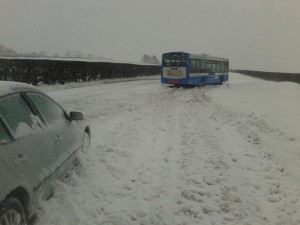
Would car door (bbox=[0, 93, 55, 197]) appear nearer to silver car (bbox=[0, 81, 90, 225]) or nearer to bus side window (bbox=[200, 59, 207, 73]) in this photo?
silver car (bbox=[0, 81, 90, 225])

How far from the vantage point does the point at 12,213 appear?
11.2ft

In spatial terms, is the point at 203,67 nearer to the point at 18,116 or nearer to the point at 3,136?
the point at 18,116

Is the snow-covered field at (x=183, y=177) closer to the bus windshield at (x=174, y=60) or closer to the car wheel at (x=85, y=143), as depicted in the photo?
the car wheel at (x=85, y=143)

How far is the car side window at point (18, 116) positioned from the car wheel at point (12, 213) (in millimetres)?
699

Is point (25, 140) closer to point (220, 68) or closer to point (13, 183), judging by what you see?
point (13, 183)

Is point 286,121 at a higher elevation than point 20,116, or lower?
lower

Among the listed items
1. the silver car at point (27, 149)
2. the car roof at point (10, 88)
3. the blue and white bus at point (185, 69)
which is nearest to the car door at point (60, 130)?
the silver car at point (27, 149)

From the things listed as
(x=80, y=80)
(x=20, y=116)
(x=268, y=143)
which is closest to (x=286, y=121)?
(x=268, y=143)

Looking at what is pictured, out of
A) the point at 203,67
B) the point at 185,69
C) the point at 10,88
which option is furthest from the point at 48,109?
the point at 203,67

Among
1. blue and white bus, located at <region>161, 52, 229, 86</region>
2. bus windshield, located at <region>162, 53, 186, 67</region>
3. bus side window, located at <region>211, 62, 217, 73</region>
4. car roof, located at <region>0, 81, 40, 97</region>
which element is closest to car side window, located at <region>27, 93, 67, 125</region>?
car roof, located at <region>0, 81, 40, 97</region>

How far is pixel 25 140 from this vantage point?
13.1 feet

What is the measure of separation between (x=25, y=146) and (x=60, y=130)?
1.40m

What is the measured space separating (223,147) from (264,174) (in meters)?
2.07

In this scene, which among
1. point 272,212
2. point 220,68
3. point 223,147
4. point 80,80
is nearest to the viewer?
point 272,212
